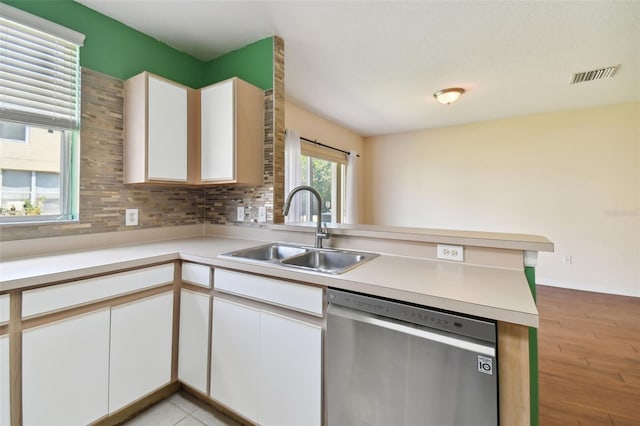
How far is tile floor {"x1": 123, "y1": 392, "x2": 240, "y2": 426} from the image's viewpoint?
1488 mm

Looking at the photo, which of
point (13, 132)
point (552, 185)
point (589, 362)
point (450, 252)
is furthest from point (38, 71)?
point (552, 185)

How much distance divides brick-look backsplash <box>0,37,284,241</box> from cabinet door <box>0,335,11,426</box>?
659 mm

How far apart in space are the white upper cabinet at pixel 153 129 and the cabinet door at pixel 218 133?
14 cm

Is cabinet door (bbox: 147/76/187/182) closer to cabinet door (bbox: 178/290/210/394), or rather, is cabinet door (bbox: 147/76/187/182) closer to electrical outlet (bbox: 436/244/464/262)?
cabinet door (bbox: 178/290/210/394)

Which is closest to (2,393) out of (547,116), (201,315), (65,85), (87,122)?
(201,315)

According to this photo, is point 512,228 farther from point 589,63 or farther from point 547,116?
point 589,63

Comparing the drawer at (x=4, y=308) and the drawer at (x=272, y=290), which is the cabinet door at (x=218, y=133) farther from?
the drawer at (x=4, y=308)

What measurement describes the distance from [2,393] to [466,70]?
3696 mm

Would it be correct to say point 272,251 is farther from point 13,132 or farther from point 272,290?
point 13,132

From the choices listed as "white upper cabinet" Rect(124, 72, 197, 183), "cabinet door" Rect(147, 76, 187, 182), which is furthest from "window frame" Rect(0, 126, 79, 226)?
"cabinet door" Rect(147, 76, 187, 182)

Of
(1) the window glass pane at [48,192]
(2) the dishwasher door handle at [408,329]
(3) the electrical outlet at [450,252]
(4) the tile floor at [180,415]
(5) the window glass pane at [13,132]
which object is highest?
(5) the window glass pane at [13,132]

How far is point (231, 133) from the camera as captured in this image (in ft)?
6.12

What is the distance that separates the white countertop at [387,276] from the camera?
882 mm

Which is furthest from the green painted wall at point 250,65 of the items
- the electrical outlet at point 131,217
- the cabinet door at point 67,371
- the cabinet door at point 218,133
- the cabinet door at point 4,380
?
the cabinet door at point 4,380
